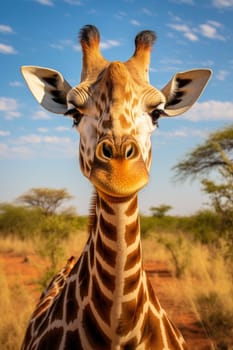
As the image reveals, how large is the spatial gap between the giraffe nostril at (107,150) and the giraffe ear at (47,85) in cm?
109

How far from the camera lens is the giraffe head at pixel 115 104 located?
69.1 inches

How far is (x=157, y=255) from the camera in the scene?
15398 millimetres

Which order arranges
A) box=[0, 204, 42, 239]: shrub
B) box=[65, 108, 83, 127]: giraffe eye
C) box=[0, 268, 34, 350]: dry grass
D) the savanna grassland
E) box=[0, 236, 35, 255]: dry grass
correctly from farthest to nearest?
box=[0, 204, 42, 239]: shrub → box=[0, 236, 35, 255]: dry grass → the savanna grassland → box=[0, 268, 34, 350]: dry grass → box=[65, 108, 83, 127]: giraffe eye

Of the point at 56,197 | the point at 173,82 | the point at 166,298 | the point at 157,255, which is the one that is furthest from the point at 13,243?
the point at 173,82

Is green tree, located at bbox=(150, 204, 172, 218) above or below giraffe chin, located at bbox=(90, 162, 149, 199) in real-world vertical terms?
above

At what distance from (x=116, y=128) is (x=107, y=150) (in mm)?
140

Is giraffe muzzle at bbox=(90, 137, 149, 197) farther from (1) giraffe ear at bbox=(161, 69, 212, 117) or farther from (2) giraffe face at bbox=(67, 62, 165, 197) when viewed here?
(1) giraffe ear at bbox=(161, 69, 212, 117)

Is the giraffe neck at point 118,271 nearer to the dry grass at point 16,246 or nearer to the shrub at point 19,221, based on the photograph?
the dry grass at point 16,246

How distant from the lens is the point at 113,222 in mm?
2010

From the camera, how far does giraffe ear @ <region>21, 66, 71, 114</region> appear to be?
2.82m

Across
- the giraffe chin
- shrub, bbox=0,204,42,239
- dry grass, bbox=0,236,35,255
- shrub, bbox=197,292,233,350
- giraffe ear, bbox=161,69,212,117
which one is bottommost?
shrub, bbox=197,292,233,350

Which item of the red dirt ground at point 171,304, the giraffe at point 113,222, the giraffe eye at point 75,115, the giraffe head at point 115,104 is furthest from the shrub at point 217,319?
the giraffe eye at point 75,115

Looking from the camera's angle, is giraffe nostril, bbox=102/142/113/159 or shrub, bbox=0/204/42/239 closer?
giraffe nostril, bbox=102/142/113/159

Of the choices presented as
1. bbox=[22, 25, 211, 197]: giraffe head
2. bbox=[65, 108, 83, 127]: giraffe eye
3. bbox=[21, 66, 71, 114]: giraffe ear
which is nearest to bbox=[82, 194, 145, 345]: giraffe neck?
bbox=[22, 25, 211, 197]: giraffe head
